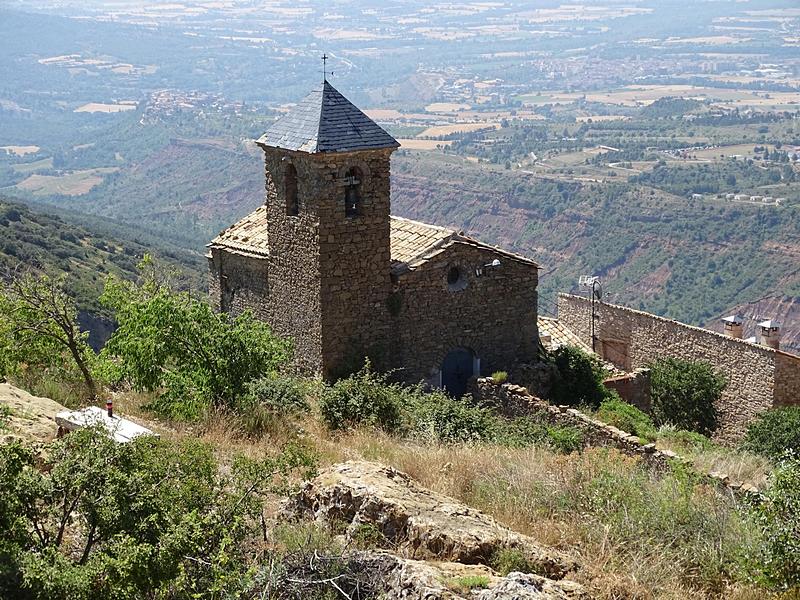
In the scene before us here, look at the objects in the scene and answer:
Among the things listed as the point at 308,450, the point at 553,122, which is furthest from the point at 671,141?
the point at 308,450

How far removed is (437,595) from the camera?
6.23m

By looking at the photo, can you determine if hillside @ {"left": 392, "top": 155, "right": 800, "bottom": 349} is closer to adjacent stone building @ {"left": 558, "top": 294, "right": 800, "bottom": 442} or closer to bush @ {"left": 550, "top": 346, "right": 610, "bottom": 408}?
adjacent stone building @ {"left": 558, "top": 294, "right": 800, "bottom": 442}

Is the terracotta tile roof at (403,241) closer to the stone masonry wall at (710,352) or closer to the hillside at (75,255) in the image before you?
the stone masonry wall at (710,352)

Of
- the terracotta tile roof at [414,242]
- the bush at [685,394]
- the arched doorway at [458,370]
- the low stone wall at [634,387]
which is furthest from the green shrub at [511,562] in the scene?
the bush at [685,394]

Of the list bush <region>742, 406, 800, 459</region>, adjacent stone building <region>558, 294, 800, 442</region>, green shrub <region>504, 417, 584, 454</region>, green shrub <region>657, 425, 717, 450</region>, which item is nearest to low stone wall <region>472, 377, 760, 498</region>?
green shrub <region>504, 417, 584, 454</region>

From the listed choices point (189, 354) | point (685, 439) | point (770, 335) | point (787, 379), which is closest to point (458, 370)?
point (685, 439)

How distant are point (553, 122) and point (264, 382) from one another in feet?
547

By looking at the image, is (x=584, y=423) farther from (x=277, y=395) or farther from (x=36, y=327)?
(x=36, y=327)

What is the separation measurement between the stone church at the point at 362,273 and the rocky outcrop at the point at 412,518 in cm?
840

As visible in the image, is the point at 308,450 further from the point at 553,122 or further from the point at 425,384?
the point at 553,122

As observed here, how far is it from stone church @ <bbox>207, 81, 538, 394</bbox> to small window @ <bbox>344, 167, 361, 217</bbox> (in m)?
0.02

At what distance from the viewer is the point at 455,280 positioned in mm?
17453

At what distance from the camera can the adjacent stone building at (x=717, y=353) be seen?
2086 cm

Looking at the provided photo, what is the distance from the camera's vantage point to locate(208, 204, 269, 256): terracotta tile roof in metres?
18.1
